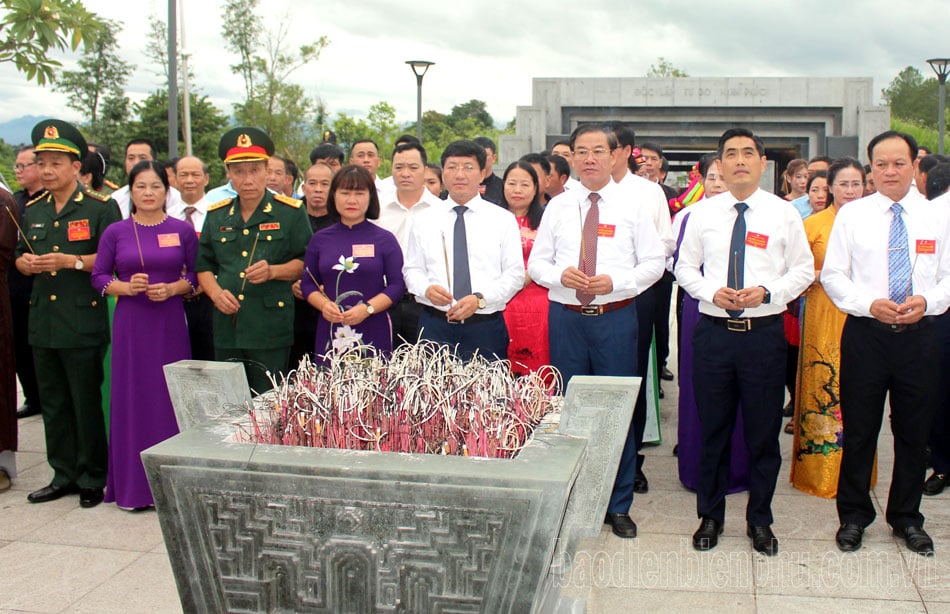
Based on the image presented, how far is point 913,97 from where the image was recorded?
5275 centimetres

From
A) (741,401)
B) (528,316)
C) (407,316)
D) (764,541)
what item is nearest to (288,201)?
(407,316)

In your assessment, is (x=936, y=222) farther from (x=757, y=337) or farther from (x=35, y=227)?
(x=35, y=227)

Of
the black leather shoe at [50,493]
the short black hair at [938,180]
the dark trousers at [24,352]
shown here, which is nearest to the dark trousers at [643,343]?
the short black hair at [938,180]

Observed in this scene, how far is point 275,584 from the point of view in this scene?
238 centimetres

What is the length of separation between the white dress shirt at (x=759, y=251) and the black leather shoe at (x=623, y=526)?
1.06 meters

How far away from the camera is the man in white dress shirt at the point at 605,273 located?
4043 millimetres

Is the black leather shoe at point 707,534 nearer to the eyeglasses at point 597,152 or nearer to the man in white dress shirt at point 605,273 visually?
the man in white dress shirt at point 605,273

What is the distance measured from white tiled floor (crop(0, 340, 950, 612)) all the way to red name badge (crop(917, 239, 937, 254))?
134 cm

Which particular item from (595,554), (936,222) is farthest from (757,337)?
(595,554)

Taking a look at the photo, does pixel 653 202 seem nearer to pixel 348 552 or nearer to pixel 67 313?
pixel 348 552

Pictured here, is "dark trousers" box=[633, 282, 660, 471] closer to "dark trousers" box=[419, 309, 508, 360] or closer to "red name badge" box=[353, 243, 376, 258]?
"dark trousers" box=[419, 309, 508, 360]

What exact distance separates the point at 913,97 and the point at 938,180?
181ft

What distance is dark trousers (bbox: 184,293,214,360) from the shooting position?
16.8 feet

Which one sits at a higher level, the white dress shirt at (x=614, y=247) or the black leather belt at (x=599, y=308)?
the white dress shirt at (x=614, y=247)
